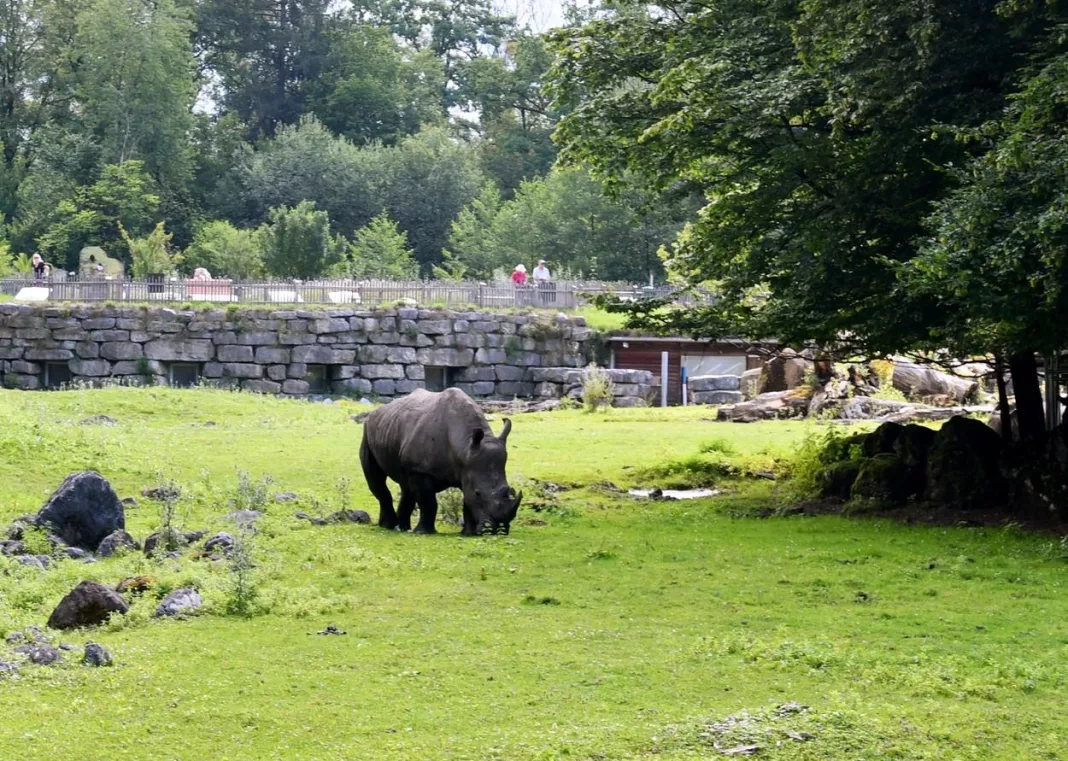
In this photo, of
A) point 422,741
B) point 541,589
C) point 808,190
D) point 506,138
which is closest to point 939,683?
point 422,741

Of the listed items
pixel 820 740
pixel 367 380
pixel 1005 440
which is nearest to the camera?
pixel 820 740

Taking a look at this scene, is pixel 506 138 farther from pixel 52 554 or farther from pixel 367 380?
pixel 52 554

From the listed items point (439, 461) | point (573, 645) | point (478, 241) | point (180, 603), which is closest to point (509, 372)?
point (478, 241)

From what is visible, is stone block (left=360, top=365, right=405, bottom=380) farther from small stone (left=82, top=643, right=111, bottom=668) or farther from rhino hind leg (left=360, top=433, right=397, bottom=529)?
small stone (left=82, top=643, right=111, bottom=668)

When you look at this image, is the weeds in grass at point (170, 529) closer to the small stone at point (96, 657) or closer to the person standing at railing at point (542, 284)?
the small stone at point (96, 657)

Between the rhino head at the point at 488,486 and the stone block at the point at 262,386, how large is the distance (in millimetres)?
28685

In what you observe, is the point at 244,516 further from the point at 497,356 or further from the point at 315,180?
the point at 315,180

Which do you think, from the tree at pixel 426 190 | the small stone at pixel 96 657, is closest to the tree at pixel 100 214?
the tree at pixel 426 190

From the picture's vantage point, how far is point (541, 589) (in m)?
13.7

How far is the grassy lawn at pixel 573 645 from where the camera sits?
8797mm

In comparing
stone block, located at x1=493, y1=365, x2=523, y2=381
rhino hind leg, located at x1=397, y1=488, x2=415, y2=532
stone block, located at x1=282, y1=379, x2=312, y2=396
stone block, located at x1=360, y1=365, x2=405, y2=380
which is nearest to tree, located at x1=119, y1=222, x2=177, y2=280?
stone block, located at x1=282, y1=379, x2=312, y2=396

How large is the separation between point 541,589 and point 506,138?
72.1 metres

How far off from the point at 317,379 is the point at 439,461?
2942cm

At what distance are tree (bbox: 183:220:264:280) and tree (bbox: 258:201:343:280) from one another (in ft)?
2.21
